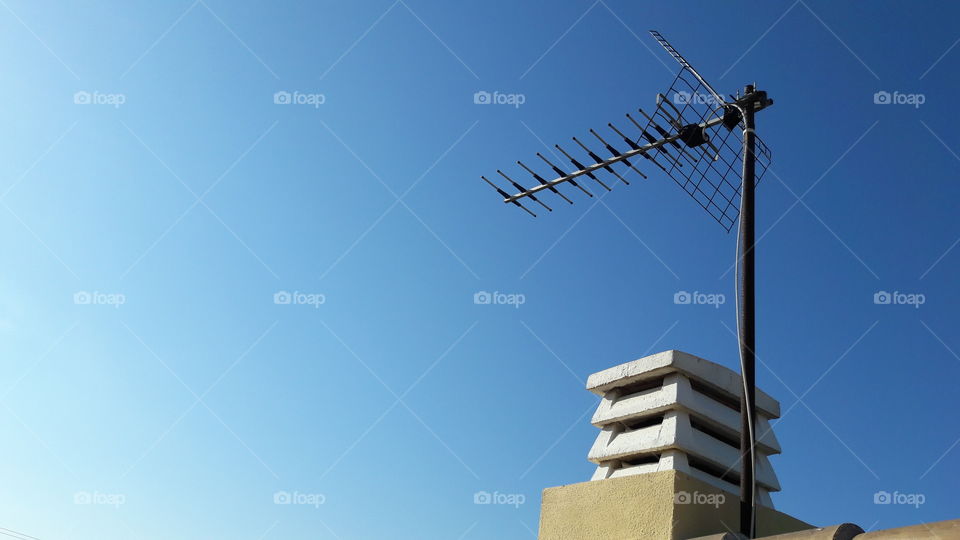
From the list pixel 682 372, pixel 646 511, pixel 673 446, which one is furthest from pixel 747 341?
pixel 646 511

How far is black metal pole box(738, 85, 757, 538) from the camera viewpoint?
263 inches

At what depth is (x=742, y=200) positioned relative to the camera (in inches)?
298

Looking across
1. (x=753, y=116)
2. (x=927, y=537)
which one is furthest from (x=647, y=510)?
(x=753, y=116)

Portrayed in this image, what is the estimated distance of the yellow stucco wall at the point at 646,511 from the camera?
669cm

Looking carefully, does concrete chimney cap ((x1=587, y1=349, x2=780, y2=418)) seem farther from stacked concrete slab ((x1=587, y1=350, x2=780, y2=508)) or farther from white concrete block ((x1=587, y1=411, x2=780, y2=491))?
white concrete block ((x1=587, y1=411, x2=780, y2=491))

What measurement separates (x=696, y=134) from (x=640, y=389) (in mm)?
3106

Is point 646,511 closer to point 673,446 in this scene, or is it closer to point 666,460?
point 666,460

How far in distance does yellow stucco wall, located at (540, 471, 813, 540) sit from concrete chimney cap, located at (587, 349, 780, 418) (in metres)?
1.22

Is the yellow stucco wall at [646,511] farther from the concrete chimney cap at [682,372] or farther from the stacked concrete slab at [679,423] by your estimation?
the concrete chimney cap at [682,372]

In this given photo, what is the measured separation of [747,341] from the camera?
6.98 metres

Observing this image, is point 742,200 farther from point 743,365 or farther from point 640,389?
point 640,389

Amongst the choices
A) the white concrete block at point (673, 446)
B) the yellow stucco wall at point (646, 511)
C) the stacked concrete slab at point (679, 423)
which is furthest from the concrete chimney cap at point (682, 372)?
the yellow stucco wall at point (646, 511)

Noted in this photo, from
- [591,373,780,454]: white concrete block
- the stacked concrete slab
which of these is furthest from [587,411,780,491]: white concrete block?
[591,373,780,454]: white concrete block

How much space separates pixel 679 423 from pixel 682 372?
1.92ft
